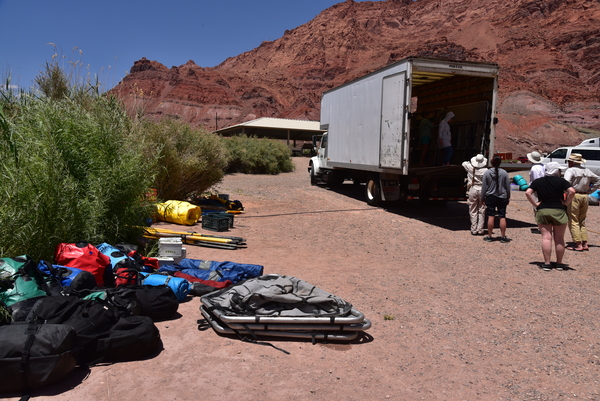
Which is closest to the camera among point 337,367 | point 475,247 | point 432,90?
point 337,367

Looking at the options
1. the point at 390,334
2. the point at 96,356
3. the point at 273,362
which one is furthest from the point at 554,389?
the point at 96,356

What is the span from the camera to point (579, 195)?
8211 millimetres

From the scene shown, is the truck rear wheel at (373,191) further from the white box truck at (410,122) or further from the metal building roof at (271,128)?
the metal building roof at (271,128)

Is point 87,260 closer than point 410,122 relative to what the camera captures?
Yes

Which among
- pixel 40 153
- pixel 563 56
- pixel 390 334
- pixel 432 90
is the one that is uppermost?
pixel 563 56

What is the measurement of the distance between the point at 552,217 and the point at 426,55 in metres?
89.3

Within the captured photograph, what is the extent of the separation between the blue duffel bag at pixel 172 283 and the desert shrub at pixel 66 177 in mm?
1314

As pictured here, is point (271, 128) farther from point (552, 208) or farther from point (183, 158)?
point (552, 208)

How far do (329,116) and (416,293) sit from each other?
12.2 m

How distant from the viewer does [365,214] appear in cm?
1250

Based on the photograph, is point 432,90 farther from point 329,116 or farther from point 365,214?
point 365,214

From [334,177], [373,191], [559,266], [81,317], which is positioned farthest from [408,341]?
[334,177]

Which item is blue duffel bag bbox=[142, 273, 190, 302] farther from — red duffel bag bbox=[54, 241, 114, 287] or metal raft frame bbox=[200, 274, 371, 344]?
metal raft frame bbox=[200, 274, 371, 344]

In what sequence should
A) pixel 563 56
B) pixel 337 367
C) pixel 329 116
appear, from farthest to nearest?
pixel 563 56
pixel 329 116
pixel 337 367
